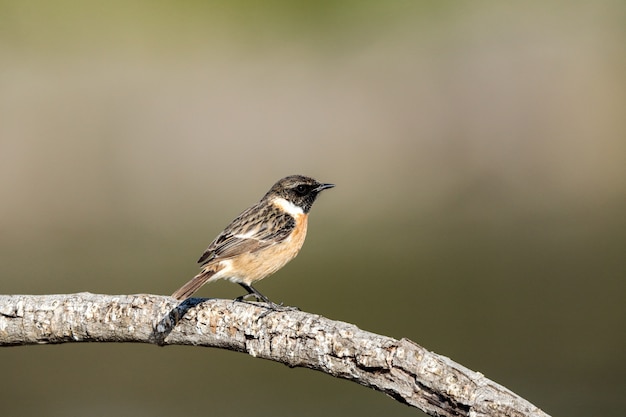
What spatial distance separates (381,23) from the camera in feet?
63.4

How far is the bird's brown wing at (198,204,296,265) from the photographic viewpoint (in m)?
6.93

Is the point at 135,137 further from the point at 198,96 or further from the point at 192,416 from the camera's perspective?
the point at 192,416

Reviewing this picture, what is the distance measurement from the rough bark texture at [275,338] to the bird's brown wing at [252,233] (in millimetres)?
1188

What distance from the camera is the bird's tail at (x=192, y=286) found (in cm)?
607

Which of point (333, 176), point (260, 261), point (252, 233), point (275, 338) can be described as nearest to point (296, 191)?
point (252, 233)

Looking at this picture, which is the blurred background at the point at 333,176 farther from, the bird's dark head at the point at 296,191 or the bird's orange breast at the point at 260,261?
the bird's orange breast at the point at 260,261

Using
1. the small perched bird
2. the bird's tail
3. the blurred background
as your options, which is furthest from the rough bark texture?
the blurred background

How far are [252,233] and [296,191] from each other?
26.4 inches

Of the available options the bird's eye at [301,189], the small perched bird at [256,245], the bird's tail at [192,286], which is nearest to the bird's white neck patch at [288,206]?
the small perched bird at [256,245]

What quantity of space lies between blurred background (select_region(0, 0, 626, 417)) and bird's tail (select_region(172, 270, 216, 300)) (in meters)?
2.73

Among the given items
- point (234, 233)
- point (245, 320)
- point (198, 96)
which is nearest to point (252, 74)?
point (198, 96)

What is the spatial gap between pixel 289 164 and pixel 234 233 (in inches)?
350

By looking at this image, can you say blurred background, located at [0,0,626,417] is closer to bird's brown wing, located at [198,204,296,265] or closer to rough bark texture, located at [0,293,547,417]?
bird's brown wing, located at [198,204,296,265]

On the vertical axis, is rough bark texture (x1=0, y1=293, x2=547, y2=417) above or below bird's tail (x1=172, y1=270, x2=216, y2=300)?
below
